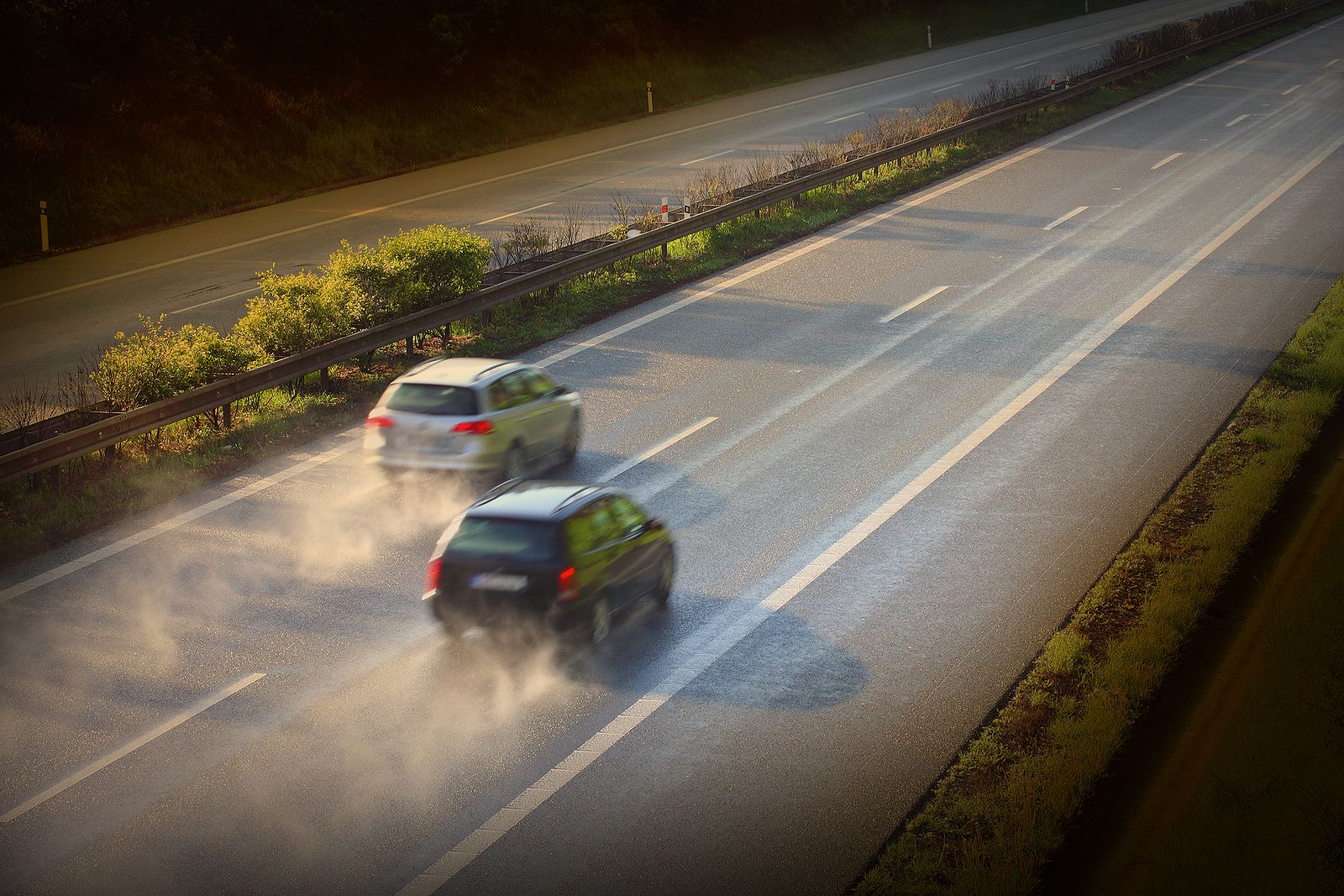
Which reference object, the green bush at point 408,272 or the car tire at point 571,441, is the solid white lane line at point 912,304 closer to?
the green bush at point 408,272

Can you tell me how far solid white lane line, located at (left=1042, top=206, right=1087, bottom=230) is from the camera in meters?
27.0

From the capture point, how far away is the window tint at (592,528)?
10578 millimetres

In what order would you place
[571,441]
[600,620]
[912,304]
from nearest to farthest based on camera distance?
[600,620]
[571,441]
[912,304]

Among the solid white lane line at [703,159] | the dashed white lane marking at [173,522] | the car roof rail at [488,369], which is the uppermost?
the solid white lane line at [703,159]

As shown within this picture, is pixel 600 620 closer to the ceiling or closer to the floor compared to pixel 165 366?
closer to the floor

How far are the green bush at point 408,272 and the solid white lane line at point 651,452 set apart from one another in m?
5.89

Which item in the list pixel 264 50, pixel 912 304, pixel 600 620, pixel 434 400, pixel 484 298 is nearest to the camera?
pixel 600 620

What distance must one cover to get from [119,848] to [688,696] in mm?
4068

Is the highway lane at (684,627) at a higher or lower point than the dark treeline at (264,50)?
lower

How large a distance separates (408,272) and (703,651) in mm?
11156

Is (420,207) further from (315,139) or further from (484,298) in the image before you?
(484,298)

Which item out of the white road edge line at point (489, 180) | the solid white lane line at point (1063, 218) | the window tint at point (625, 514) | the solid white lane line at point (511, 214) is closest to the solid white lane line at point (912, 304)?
the solid white lane line at point (1063, 218)

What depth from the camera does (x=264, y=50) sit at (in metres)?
36.9

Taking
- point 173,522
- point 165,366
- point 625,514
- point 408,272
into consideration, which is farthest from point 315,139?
point 625,514
